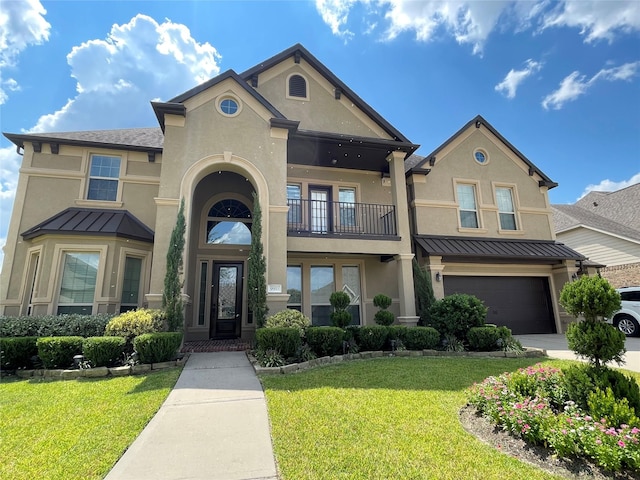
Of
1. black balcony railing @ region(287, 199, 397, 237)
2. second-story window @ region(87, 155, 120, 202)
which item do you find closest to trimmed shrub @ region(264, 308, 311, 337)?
black balcony railing @ region(287, 199, 397, 237)

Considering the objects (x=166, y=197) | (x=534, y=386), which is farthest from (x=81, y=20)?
(x=534, y=386)

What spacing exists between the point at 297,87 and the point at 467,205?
8268mm

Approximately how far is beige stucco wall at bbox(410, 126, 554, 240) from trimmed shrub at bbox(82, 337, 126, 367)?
992 centimetres

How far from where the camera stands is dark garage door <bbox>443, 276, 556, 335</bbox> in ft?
38.9

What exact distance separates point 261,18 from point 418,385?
11.3m

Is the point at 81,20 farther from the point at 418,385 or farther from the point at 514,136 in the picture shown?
the point at 514,136

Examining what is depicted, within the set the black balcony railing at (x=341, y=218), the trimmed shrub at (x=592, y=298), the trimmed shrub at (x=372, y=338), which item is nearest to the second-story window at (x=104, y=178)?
the black balcony railing at (x=341, y=218)

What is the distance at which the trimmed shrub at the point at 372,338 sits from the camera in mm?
7996

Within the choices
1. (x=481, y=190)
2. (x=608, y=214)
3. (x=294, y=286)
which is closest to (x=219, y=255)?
(x=294, y=286)

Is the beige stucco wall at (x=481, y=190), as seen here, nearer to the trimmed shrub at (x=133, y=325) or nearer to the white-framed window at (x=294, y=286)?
the white-framed window at (x=294, y=286)

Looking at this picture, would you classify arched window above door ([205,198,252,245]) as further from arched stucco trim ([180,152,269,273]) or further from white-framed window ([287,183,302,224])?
arched stucco trim ([180,152,269,273])

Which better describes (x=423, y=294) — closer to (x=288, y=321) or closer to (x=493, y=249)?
(x=493, y=249)

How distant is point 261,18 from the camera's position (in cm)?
989

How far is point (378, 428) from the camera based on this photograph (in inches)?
142
